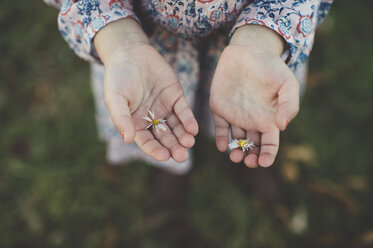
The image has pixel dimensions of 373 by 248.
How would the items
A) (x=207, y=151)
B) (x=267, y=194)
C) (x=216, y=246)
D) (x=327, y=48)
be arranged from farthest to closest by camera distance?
(x=327, y=48), (x=207, y=151), (x=267, y=194), (x=216, y=246)

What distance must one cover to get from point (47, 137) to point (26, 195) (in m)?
0.47

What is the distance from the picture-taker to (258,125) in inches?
53.0

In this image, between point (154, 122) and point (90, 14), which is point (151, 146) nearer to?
point (154, 122)

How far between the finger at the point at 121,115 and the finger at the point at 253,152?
1.55ft

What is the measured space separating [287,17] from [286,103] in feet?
1.18

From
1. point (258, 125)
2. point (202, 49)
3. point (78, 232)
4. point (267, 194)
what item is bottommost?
point (78, 232)

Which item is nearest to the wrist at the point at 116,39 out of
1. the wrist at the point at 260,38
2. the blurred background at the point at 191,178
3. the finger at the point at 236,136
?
the wrist at the point at 260,38

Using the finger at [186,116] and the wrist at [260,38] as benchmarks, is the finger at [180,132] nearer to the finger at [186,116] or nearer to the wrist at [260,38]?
the finger at [186,116]

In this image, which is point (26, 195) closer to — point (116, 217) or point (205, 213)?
point (116, 217)

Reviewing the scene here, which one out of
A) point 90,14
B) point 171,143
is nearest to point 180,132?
point 171,143

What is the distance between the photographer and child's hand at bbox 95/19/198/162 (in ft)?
4.18

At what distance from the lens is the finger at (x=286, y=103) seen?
1194mm

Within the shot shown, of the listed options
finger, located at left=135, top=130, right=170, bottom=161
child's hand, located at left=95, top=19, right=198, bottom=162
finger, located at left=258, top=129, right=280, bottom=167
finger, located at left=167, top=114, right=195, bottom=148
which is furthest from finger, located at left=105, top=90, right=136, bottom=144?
finger, located at left=258, top=129, right=280, bottom=167

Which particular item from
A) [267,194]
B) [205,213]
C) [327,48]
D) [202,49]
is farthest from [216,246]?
[327,48]
